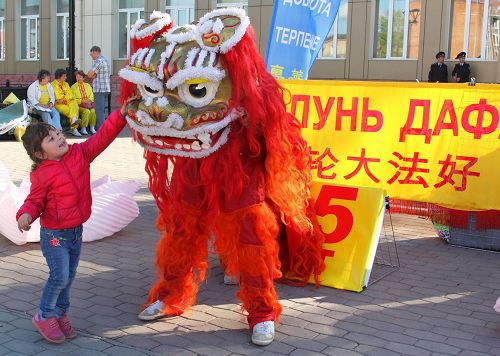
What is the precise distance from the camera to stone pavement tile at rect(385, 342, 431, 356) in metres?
3.75

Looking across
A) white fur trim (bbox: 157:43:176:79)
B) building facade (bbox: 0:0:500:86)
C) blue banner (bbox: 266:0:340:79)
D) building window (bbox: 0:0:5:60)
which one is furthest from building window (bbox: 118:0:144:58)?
white fur trim (bbox: 157:43:176:79)

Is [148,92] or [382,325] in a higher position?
[148,92]

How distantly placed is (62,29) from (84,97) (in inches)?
355

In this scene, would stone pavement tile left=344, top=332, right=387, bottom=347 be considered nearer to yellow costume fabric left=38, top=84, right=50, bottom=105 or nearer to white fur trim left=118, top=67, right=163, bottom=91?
white fur trim left=118, top=67, right=163, bottom=91

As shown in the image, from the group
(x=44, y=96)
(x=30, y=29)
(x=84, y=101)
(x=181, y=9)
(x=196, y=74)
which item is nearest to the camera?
(x=196, y=74)

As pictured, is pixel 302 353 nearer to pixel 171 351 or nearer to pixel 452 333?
pixel 171 351

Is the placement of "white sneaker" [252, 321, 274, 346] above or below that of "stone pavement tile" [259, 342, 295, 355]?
above

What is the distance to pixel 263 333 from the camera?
151 inches

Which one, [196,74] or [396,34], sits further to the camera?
[396,34]

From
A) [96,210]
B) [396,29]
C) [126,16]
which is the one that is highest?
[126,16]

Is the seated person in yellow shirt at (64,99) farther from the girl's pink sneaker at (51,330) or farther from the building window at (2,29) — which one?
the building window at (2,29)

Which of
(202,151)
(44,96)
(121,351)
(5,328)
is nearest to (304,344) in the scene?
(121,351)

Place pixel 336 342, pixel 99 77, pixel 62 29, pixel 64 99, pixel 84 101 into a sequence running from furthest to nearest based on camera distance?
1. pixel 62 29
2. pixel 99 77
3. pixel 84 101
4. pixel 64 99
5. pixel 336 342

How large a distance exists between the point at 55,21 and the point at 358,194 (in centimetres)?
2054
